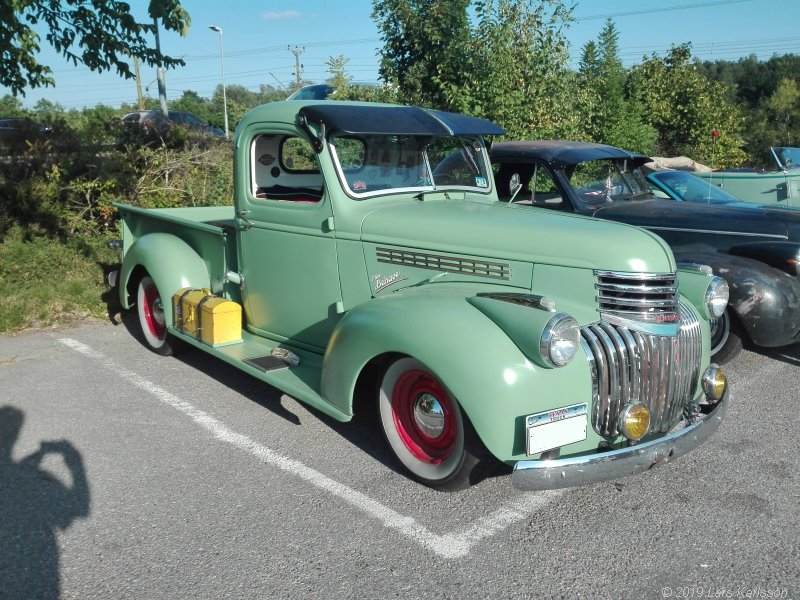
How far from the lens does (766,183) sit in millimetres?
9750

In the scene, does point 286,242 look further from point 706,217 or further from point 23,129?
point 23,129

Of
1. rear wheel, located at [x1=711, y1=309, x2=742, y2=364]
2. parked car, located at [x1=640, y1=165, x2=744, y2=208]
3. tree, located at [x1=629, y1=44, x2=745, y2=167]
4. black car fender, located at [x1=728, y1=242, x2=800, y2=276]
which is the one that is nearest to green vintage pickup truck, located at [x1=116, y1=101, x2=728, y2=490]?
rear wheel, located at [x1=711, y1=309, x2=742, y2=364]

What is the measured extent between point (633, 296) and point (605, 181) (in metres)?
3.78

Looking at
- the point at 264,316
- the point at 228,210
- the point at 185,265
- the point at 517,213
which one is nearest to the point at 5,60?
the point at 228,210

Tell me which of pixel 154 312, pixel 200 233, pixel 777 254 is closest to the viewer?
pixel 200 233

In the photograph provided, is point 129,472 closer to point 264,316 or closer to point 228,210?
point 264,316

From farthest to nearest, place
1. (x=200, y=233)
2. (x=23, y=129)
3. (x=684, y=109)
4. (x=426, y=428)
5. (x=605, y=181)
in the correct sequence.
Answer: (x=684, y=109) < (x=23, y=129) < (x=605, y=181) < (x=200, y=233) < (x=426, y=428)

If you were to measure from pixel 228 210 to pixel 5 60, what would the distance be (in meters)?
2.45

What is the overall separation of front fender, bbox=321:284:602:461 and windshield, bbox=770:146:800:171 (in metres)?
8.50

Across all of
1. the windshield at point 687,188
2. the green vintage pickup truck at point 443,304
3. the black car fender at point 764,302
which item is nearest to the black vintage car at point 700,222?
the black car fender at point 764,302

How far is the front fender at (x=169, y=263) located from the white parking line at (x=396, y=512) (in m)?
1.13

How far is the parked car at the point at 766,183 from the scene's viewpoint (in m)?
9.62

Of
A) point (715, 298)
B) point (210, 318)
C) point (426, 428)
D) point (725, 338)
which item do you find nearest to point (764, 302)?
point (725, 338)

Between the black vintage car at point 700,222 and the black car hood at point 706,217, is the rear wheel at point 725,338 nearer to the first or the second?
the black vintage car at point 700,222
